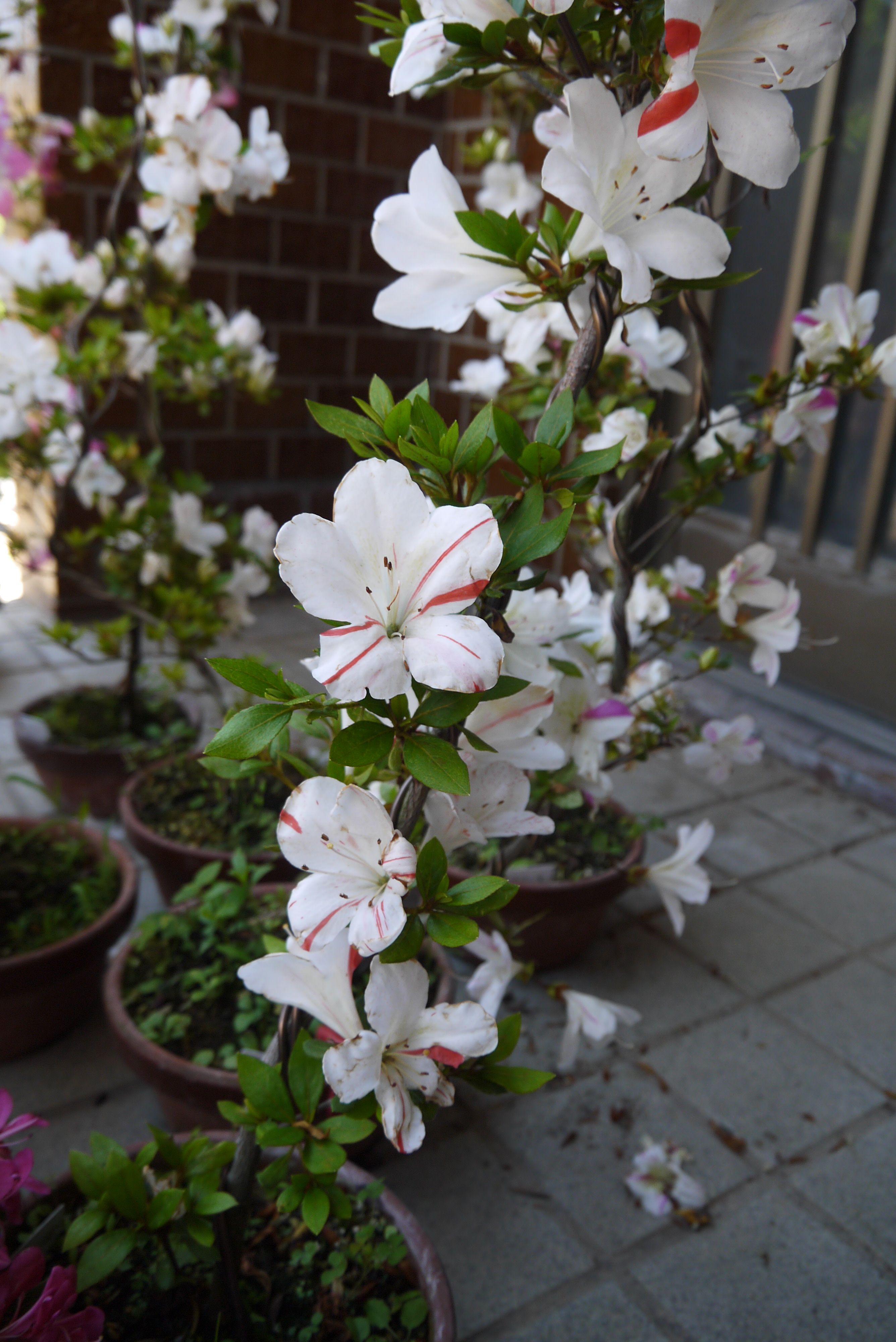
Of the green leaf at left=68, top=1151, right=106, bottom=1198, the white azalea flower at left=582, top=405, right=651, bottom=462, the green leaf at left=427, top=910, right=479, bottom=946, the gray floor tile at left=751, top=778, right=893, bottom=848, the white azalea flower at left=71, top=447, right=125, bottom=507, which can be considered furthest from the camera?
the gray floor tile at left=751, top=778, right=893, bottom=848

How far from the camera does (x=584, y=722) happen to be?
3.74 feet

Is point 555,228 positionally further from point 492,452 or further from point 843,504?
point 843,504

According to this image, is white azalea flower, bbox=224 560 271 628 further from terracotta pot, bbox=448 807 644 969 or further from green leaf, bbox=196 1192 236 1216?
green leaf, bbox=196 1192 236 1216

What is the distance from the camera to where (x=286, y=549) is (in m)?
Result: 0.58

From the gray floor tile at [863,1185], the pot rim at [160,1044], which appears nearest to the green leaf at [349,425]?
the pot rim at [160,1044]

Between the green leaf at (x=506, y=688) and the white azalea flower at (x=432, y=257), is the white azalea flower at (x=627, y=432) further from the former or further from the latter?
the green leaf at (x=506, y=688)

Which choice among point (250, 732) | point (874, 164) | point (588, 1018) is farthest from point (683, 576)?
point (874, 164)

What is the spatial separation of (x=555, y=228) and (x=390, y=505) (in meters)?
0.32

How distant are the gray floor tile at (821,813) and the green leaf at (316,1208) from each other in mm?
1784

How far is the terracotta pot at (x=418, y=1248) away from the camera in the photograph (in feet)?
3.00

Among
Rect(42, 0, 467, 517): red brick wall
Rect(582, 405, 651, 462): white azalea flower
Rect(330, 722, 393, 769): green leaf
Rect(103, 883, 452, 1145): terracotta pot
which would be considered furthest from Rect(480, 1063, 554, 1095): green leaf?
Result: Rect(42, 0, 467, 517): red brick wall

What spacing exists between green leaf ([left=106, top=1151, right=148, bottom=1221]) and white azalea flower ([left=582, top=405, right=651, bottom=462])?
0.92 meters

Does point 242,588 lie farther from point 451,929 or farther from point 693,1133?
point 451,929

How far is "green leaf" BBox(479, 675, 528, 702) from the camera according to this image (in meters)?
0.68
